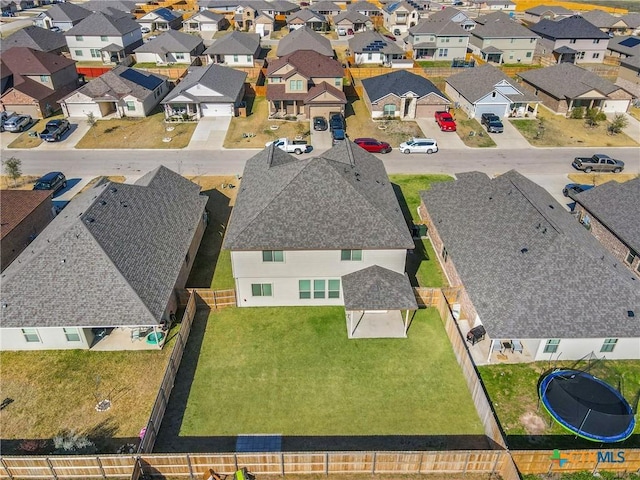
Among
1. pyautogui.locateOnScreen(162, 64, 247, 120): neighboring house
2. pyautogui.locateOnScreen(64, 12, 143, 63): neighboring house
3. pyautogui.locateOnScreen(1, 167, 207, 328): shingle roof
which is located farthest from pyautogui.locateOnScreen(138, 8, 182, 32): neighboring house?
pyautogui.locateOnScreen(1, 167, 207, 328): shingle roof

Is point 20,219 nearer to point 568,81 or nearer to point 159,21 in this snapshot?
point 568,81

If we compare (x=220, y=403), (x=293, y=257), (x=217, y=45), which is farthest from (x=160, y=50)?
(x=220, y=403)

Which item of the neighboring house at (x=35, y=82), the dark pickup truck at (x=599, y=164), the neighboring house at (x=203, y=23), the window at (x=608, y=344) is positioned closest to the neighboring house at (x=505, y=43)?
the dark pickup truck at (x=599, y=164)

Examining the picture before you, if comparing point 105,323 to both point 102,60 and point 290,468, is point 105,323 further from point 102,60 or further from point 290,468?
point 102,60

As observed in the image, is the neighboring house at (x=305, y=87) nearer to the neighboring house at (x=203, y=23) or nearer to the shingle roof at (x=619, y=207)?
the shingle roof at (x=619, y=207)

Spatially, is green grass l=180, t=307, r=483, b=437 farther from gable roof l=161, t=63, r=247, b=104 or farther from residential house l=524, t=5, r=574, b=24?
residential house l=524, t=5, r=574, b=24

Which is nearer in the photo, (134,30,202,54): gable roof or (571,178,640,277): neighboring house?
(571,178,640,277): neighboring house

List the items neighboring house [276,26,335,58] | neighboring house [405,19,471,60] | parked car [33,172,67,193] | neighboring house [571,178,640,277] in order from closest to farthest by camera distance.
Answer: neighboring house [571,178,640,277] → parked car [33,172,67,193] → neighboring house [276,26,335,58] → neighboring house [405,19,471,60]
